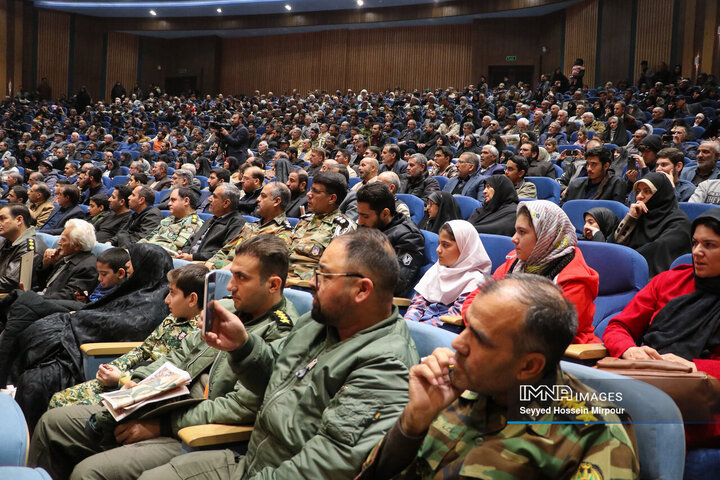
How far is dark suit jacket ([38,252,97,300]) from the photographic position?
123 inches

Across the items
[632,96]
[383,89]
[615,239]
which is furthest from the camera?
[383,89]

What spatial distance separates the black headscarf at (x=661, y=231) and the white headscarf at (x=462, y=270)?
919mm

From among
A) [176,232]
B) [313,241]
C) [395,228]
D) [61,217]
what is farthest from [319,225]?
[61,217]

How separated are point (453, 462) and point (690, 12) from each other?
506 inches

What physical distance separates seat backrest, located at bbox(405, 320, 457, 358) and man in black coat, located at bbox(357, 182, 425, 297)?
132 cm

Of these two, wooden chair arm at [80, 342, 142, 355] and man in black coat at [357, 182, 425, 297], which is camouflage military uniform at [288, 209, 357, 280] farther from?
wooden chair arm at [80, 342, 142, 355]

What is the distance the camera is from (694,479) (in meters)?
1.29

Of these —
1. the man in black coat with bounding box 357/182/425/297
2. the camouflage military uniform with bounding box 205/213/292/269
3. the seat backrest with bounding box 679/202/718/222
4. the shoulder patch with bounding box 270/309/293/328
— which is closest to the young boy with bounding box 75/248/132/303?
the camouflage military uniform with bounding box 205/213/292/269

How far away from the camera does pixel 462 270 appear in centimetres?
245

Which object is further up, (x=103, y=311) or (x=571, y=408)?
(x=571, y=408)

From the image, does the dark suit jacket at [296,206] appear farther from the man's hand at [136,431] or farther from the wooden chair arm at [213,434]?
the wooden chair arm at [213,434]

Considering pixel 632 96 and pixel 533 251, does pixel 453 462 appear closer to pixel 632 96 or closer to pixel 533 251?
pixel 533 251

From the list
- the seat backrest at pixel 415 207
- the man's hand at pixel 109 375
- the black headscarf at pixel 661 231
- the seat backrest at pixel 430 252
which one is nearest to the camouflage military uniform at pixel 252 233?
the seat backrest at pixel 430 252

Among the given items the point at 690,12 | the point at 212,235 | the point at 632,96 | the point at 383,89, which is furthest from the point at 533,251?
the point at 383,89
